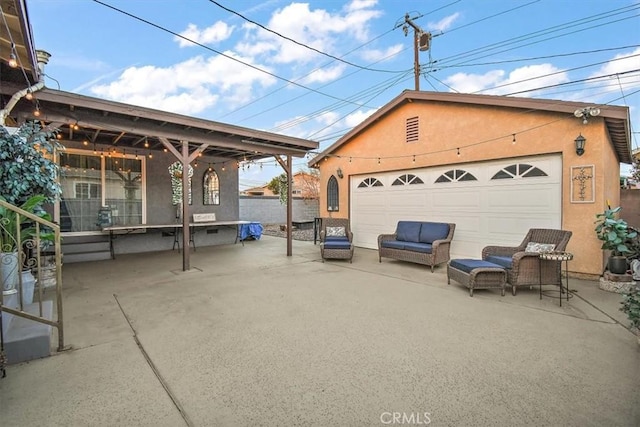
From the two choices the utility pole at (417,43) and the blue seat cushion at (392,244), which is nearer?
the blue seat cushion at (392,244)

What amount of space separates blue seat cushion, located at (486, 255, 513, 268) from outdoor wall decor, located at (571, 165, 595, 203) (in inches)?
72.2

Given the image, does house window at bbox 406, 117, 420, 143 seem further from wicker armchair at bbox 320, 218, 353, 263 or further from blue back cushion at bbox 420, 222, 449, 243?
Result: wicker armchair at bbox 320, 218, 353, 263

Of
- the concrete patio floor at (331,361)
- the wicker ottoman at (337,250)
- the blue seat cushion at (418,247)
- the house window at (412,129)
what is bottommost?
the concrete patio floor at (331,361)

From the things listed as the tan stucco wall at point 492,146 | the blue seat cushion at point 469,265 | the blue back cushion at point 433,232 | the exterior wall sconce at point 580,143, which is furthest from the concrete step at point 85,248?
the exterior wall sconce at point 580,143

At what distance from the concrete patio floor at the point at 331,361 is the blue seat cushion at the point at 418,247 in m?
1.45

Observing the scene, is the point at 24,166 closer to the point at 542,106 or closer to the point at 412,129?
the point at 412,129

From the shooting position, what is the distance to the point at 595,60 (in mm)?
7184

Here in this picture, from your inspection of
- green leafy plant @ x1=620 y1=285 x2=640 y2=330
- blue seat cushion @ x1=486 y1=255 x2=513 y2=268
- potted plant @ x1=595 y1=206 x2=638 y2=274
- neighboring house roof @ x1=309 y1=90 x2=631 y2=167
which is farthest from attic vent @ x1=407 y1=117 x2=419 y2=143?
green leafy plant @ x1=620 y1=285 x2=640 y2=330

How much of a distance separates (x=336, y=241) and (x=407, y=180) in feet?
9.06

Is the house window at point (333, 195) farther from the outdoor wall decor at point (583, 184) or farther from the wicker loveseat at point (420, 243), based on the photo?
the outdoor wall decor at point (583, 184)

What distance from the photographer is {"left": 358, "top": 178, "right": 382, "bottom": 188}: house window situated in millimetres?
8953

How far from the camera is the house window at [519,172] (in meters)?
5.95

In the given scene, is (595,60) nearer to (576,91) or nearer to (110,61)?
(576,91)

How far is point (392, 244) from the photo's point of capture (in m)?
6.80
